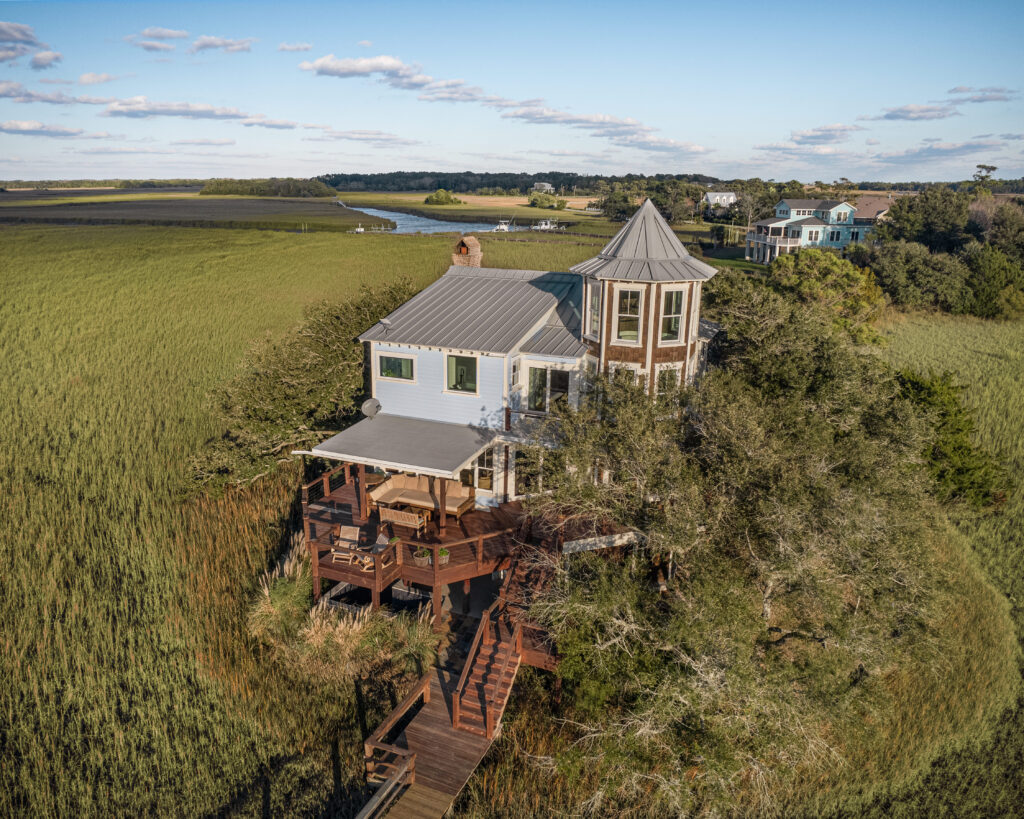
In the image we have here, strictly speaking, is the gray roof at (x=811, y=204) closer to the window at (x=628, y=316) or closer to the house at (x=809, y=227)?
the house at (x=809, y=227)

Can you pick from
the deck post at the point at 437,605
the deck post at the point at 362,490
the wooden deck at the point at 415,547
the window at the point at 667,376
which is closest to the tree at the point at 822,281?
the window at the point at 667,376

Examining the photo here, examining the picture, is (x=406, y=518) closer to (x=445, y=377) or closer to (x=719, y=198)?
(x=445, y=377)

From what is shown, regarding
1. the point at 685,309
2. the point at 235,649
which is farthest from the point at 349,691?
the point at 685,309

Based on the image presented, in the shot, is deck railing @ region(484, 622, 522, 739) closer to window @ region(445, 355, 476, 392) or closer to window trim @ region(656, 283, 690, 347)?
window @ region(445, 355, 476, 392)

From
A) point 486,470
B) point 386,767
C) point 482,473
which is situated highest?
point 486,470

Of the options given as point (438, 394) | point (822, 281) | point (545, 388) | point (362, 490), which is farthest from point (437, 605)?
point (822, 281)

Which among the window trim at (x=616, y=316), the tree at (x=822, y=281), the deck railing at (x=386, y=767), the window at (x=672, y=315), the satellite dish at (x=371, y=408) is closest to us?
the deck railing at (x=386, y=767)

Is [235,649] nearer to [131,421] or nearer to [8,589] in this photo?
[8,589]
